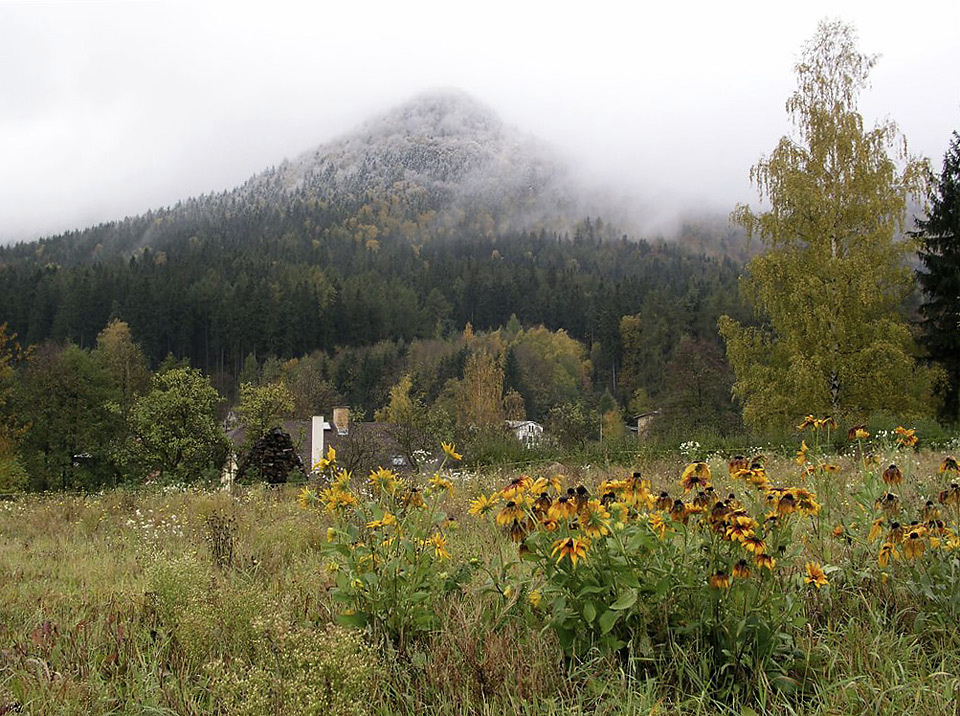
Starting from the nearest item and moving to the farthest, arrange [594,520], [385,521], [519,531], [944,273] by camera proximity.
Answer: [594,520], [519,531], [385,521], [944,273]

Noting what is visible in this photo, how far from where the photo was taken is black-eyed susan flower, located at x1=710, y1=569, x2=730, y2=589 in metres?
2.17

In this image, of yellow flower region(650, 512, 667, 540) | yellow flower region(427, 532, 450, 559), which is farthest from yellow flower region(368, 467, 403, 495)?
yellow flower region(650, 512, 667, 540)

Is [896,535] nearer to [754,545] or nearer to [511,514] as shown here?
[754,545]

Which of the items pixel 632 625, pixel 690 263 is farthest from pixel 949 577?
pixel 690 263

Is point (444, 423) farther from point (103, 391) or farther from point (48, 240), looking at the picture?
point (48, 240)

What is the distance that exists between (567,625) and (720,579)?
55 cm

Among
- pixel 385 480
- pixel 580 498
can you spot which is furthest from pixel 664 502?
pixel 385 480

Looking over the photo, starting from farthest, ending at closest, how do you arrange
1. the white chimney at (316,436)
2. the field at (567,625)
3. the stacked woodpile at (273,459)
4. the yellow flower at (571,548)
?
the white chimney at (316,436), the stacked woodpile at (273,459), the field at (567,625), the yellow flower at (571,548)

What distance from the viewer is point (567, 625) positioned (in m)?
2.42

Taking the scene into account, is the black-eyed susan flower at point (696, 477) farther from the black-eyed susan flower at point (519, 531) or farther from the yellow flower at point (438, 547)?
the yellow flower at point (438, 547)

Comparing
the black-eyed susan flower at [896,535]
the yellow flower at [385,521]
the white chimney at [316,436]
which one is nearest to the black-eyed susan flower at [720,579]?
the black-eyed susan flower at [896,535]

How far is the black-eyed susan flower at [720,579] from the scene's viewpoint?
217cm

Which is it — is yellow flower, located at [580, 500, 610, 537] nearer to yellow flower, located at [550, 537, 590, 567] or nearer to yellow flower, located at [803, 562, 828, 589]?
yellow flower, located at [550, 537, 590, 567]

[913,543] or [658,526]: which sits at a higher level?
[658,526]
